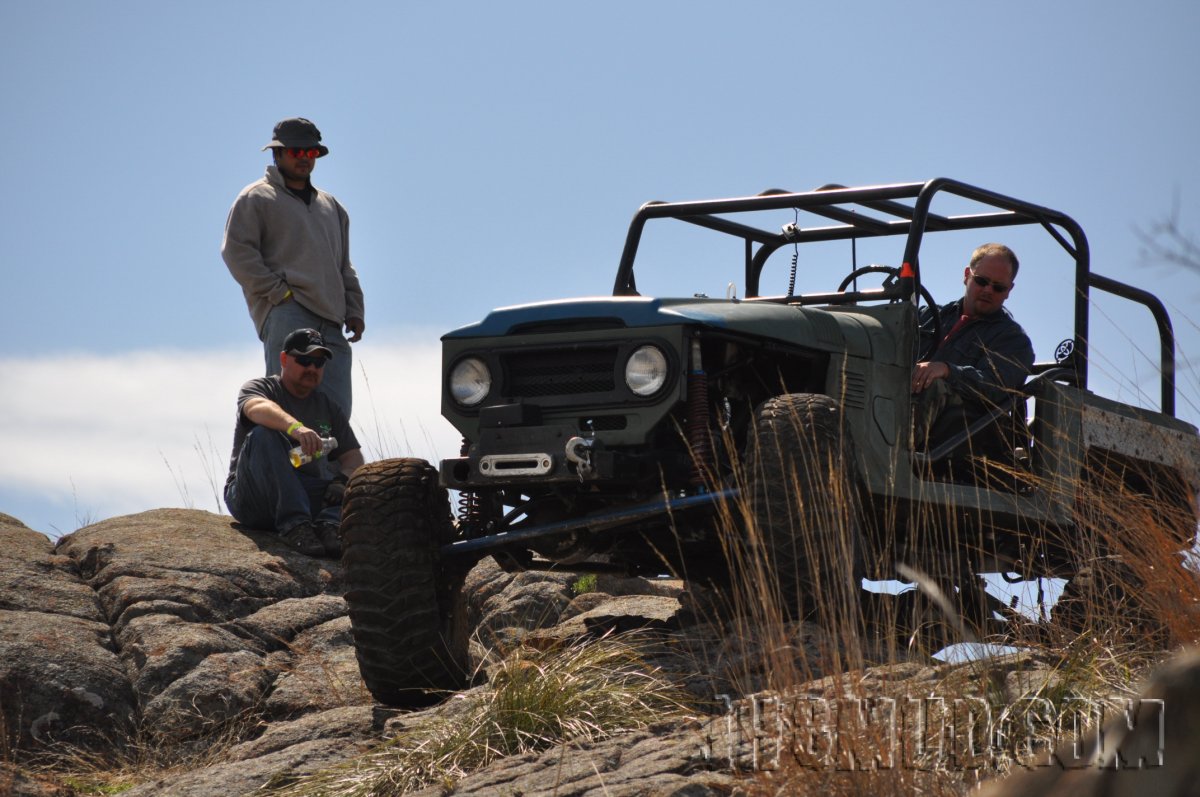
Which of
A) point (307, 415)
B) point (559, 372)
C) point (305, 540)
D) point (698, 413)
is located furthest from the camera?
point (307, 415)

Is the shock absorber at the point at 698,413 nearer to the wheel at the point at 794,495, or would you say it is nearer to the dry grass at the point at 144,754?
the wheel at the point at 794,495

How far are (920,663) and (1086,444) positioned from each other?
2.39 m

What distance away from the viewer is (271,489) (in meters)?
7.84

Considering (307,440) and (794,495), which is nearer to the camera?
(794,495)

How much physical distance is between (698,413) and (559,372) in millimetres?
550

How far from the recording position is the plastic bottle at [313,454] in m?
7.32

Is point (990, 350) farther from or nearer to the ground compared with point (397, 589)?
farther from the ground

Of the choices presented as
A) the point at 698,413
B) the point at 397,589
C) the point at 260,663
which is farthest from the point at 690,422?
the point at 260,663

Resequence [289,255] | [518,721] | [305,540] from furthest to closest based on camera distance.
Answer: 1. [289,255]
2. [305,540]
3. [518,721]

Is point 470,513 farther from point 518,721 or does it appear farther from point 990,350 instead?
point 990,350

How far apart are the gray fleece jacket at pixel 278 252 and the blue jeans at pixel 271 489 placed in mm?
1019

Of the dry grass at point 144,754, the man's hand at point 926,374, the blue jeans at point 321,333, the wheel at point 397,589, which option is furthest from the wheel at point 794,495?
the blue jeans at point 321,333

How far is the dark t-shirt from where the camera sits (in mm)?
7801

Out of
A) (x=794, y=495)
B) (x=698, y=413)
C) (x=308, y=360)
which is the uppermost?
(x=308, y=360)
